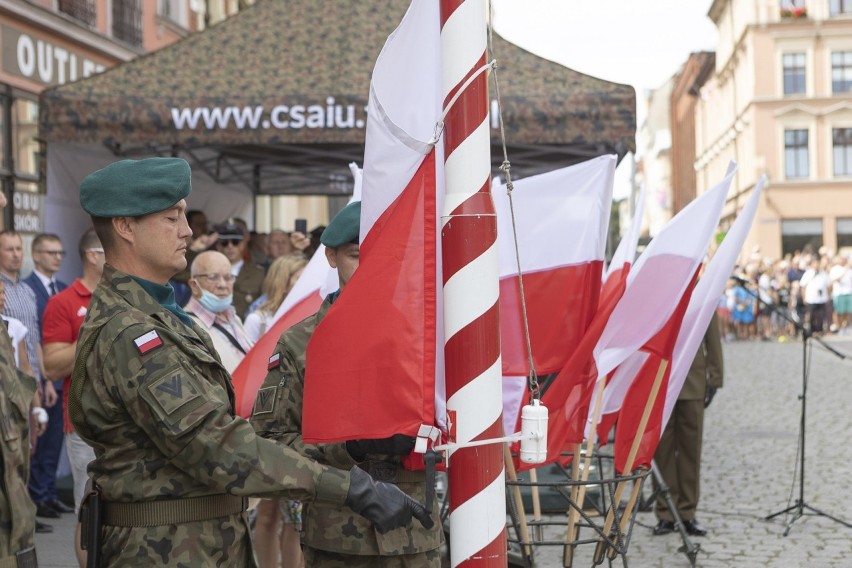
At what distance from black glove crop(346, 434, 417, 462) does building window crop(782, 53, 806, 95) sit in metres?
49.8

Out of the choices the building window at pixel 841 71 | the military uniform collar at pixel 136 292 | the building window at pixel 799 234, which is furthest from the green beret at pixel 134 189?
the building window at pixel 841 71

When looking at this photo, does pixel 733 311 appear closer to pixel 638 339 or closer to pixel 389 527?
pixel 638 339

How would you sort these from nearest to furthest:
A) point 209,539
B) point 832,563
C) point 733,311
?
point 209,539
point 832,563
point 733,311

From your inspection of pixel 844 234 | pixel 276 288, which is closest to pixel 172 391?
pixel 276 288

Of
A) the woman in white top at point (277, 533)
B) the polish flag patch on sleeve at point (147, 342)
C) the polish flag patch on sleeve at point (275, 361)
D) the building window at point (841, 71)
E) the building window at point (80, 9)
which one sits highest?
the building window at point (841, 71)

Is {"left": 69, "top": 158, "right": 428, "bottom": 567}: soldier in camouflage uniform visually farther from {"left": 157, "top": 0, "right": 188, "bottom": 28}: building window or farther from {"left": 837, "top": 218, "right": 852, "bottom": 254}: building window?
{"left": 837, "top": 218, "right": 852, "bottom": 254}: building window

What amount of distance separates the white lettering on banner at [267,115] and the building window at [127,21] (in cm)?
868

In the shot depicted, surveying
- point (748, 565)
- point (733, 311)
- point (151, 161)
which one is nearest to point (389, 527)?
point (151, 161)

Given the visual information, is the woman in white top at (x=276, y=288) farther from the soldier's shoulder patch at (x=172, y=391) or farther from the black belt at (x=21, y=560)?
the soldier's shoulder patch at (x=172, y=391)

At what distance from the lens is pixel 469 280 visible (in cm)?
299

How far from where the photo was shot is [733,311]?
28.5 m

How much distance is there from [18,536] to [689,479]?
536 centimetres

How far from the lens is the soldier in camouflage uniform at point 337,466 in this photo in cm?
349

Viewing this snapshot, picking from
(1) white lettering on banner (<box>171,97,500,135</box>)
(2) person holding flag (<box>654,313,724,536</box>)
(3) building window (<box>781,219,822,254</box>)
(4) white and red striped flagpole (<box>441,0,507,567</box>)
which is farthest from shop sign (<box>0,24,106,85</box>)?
(3) building window (<box>781,219,822,254</box>)
